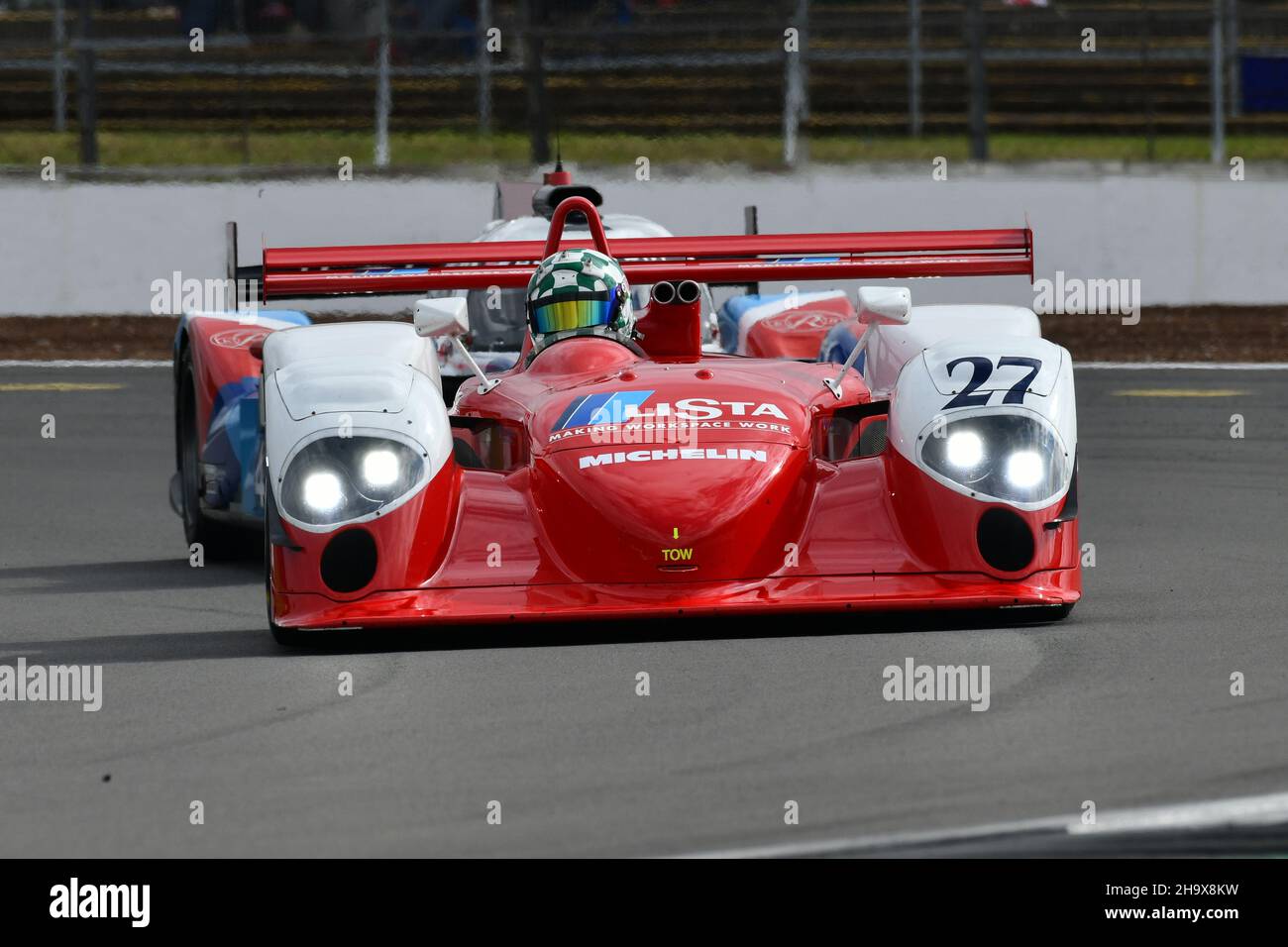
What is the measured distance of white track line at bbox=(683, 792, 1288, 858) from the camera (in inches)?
183

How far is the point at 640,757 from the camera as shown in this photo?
18.0 ft

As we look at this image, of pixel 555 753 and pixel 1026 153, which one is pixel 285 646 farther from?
pixel 1026 153

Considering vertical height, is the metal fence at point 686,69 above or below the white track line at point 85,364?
above

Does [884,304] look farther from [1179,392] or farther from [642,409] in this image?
[1179,392]

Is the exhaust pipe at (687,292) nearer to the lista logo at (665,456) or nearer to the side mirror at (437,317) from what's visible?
the side mirror at (437,317)

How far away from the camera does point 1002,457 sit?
23.0 ft

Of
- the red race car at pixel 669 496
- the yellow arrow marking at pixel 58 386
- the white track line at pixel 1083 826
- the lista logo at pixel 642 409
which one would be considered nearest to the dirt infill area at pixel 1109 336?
the yellow arrow marking at pixel 58 386

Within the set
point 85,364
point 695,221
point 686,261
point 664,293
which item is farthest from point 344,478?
point 695,221

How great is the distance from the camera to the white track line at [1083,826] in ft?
15.2

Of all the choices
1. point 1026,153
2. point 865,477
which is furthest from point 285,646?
point 1026,153

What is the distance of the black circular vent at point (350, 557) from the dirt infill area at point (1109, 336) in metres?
10.8

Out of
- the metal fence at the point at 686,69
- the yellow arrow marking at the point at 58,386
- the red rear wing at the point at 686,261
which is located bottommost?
Answer: the yellow arrow marking at the point at 58,386

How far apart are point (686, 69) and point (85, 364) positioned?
640 cm

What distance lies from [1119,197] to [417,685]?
12347mm
